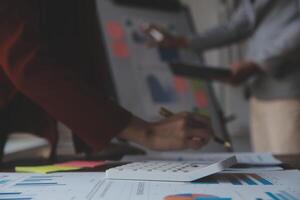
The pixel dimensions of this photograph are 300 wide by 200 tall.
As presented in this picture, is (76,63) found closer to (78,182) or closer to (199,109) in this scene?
(78,182)

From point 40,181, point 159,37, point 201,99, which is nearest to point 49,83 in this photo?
Answer: point 40,181

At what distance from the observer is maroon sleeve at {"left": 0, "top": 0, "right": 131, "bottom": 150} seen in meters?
0.57

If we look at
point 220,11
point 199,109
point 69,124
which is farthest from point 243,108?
point 69,124

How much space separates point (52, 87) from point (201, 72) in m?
0.89

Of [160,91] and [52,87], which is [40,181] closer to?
[52,87]

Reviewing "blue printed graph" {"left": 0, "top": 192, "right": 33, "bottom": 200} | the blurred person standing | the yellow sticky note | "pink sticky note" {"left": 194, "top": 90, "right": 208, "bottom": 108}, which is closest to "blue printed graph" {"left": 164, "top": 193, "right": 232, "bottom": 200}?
"blue printed graph" {"left": 0, "top": 192, "right": 33, "bottom": 200}

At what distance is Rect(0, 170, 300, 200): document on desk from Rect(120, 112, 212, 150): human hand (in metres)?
0.11

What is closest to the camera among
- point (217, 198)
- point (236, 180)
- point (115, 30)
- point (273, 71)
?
point (217, 198)

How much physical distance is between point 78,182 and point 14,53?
0.20 m

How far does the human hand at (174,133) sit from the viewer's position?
0.64 metres

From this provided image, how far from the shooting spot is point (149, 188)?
46cm

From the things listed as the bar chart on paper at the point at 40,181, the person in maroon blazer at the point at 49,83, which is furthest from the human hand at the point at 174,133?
the bar chart on paper at the point at 40,181

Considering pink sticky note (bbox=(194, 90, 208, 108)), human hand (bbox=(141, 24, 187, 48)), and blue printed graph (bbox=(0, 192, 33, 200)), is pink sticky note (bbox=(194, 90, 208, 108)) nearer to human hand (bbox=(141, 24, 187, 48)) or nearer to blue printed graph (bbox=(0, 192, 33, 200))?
human hand (bbox=(141, 24, 187, 48))

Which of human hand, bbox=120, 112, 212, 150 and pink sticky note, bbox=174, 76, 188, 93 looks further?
pink sticky note, bbox=174, 76, 188, 93
